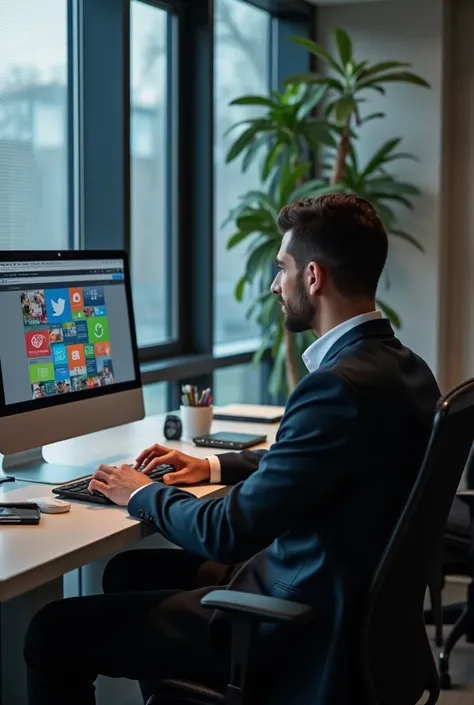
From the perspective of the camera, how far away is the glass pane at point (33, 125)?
131 inches

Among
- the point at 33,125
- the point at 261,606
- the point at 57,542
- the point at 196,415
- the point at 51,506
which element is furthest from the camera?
the point at 33,125

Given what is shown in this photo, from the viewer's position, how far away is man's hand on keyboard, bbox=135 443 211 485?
7.34ft

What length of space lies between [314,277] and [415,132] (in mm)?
3082

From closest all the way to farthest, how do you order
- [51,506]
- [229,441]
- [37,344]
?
1. [51,506]
2. [37,344]
3. [229,441]

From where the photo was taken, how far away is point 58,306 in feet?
7.73

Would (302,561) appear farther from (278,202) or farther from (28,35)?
(278,202)

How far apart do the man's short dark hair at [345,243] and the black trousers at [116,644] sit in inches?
25.6

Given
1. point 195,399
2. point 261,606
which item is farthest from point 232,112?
point 261,606

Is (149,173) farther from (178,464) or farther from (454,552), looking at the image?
(178,464)

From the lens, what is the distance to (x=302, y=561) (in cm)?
174

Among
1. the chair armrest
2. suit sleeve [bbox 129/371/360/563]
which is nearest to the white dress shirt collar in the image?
suit sleeve [bbox 129/371/360/563]

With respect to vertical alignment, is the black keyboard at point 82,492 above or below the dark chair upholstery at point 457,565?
above

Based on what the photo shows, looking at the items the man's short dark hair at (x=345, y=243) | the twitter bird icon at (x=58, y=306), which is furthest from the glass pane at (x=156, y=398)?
the man's short dark hair at (x=345, y=243)

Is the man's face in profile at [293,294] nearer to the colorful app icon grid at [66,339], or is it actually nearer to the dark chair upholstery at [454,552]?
the colorful app icon grid at [66,339]
